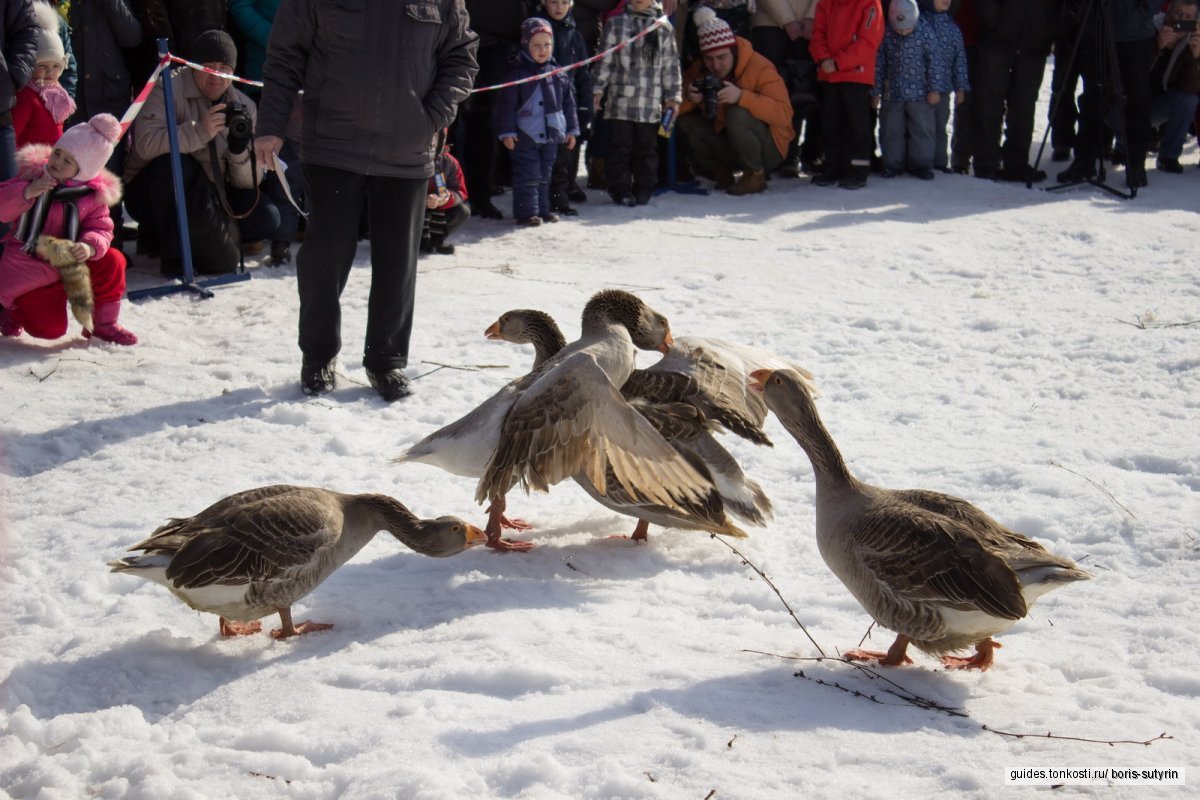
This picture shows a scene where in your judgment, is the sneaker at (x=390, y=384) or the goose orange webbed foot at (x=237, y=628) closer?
the goose orange webbed foot at (x=237, y=628)

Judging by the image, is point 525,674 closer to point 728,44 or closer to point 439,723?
point 439,723

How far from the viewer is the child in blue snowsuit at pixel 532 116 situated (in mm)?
10508

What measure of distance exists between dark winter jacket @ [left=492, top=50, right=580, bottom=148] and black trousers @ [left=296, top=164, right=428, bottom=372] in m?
4.02

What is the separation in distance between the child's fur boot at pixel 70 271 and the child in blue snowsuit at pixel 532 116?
4.34 meters

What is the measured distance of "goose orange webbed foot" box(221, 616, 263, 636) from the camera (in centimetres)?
428

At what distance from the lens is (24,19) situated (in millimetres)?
7801

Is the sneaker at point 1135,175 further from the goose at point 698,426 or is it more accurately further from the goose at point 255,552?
the goose at point 255,552

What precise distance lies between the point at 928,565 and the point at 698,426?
1496 mm

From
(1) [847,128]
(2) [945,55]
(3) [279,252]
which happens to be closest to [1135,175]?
(2) [945,55]

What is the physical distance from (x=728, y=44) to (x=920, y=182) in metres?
2.46

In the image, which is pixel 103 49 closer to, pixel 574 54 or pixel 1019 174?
pixel 574 54

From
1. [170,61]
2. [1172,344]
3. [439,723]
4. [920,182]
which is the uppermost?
[170,61]

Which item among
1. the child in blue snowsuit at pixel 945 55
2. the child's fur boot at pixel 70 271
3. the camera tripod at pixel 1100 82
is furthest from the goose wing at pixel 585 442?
the camera tripod at pixel 1100 82

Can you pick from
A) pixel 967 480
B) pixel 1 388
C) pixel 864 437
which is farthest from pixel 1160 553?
pixel 1 388
